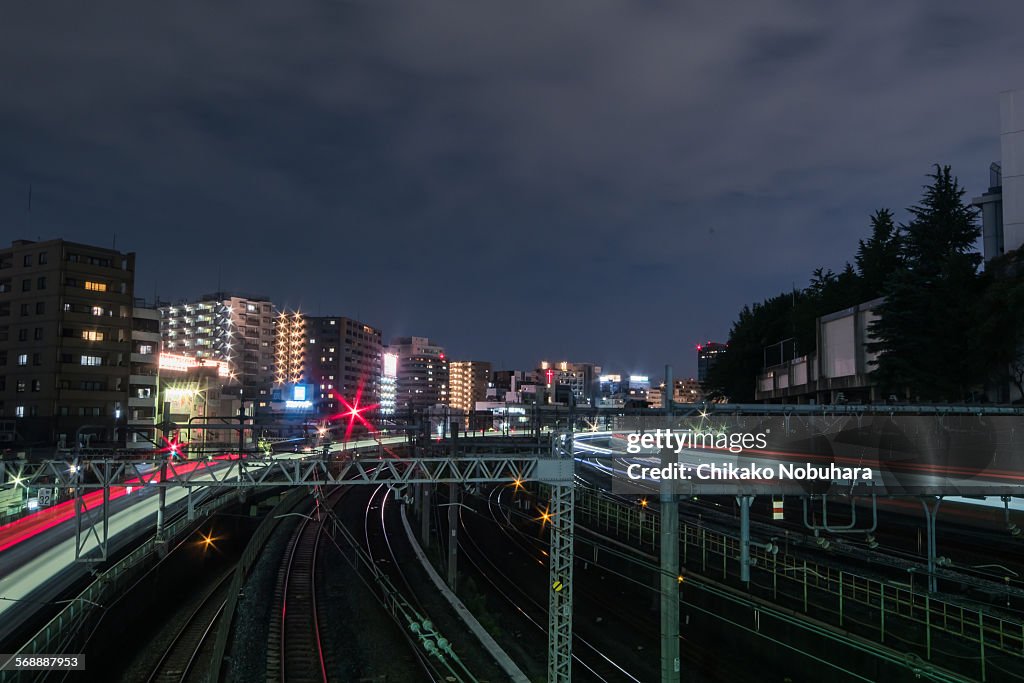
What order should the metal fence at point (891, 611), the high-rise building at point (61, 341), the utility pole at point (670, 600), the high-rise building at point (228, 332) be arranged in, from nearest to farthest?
1. the utility pole at point (670, 600)
2. the metal fence at point (891, 611)
3. the high-rise building at point (61, 341)
4. the high-rise building at point (228, 332)

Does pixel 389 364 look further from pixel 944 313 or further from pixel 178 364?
pixel 944 313

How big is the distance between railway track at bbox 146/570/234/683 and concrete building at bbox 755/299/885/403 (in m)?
35.8

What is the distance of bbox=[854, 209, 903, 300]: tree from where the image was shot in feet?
196

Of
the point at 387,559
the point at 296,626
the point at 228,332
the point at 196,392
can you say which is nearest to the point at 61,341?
the point at 196,392

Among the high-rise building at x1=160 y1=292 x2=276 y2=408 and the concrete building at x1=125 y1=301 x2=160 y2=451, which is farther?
the high-rise building at x1=160 y1=292 x2=276 y2=408

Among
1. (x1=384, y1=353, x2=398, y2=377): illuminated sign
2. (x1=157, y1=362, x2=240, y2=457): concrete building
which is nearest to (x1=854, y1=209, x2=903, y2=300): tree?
(x1=157, y1=362, x2=240, y2=457): concrete building

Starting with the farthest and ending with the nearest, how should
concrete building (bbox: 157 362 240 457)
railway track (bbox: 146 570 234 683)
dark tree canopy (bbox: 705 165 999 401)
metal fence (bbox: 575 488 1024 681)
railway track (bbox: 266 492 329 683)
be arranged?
concrete building (bbox: 157 362 240 457) < dark tree canopy (bbox: 705 165 999 401) < railway track (bbox: 146 570 234 683) < railway track (bbox: 266 492 329 683) < metal fence (bbox: 575 488 1024 681)

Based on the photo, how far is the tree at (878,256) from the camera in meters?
59.8

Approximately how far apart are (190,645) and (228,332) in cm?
12293

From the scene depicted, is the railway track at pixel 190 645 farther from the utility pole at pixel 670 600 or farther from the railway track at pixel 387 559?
the utility pole at pixel 670 600

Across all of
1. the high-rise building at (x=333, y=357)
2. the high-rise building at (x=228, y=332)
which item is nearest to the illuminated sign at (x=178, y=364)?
the high-rise building at (x=228, y=332)

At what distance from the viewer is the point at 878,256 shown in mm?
62906

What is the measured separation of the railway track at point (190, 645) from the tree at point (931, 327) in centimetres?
3819

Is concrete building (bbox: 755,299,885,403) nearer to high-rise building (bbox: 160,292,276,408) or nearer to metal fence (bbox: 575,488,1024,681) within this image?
metal fence (bbox: 575,488,1024,681)
